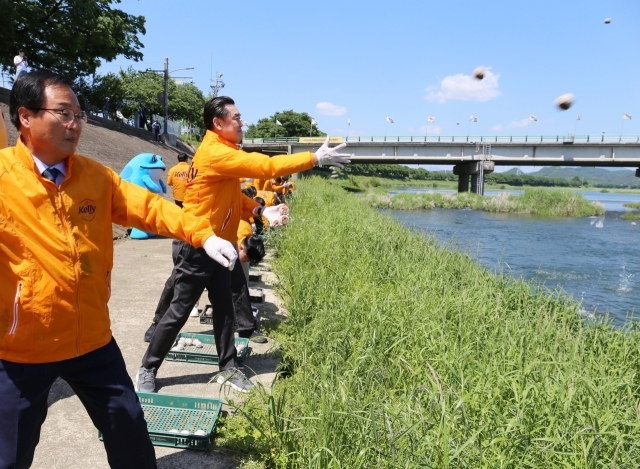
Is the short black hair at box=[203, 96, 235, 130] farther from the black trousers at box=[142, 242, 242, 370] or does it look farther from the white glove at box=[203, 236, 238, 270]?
the white glove at box=[203, 236, 238, 270]

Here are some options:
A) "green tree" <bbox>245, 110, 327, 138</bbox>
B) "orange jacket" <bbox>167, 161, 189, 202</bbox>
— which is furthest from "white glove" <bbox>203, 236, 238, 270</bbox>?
"green tree" <bbox>245, 110, 327, 138</bbox>

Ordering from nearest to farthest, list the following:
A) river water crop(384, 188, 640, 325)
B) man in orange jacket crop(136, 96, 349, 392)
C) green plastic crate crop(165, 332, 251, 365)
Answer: man in orange jacket crop(136, 96, 349, 392), green plastic crate crop(165, 332, 251, 365), river water crop(384, 188, 640, 325)

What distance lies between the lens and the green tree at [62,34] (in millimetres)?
25797

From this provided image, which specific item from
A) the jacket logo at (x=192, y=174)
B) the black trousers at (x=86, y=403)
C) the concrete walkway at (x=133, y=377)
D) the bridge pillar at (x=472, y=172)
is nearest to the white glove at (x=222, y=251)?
the black trousers at (x=86, y=403)

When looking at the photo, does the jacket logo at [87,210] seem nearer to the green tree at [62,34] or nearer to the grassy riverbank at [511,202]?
the green tree at [62,34]

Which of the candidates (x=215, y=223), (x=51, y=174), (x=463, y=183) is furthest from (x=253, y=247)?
(x=463, y=183)

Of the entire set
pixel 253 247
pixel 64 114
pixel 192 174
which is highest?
pixel 64 114

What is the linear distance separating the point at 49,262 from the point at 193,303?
183cm

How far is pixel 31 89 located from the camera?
6.89ft

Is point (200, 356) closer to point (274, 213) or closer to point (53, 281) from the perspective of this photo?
point (274, 213)

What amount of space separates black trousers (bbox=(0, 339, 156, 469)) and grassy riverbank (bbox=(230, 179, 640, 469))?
77cm

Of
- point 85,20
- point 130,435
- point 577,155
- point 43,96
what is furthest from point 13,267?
point 577,155

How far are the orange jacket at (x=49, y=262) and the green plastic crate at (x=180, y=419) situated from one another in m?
1.13

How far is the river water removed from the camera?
441 inches
